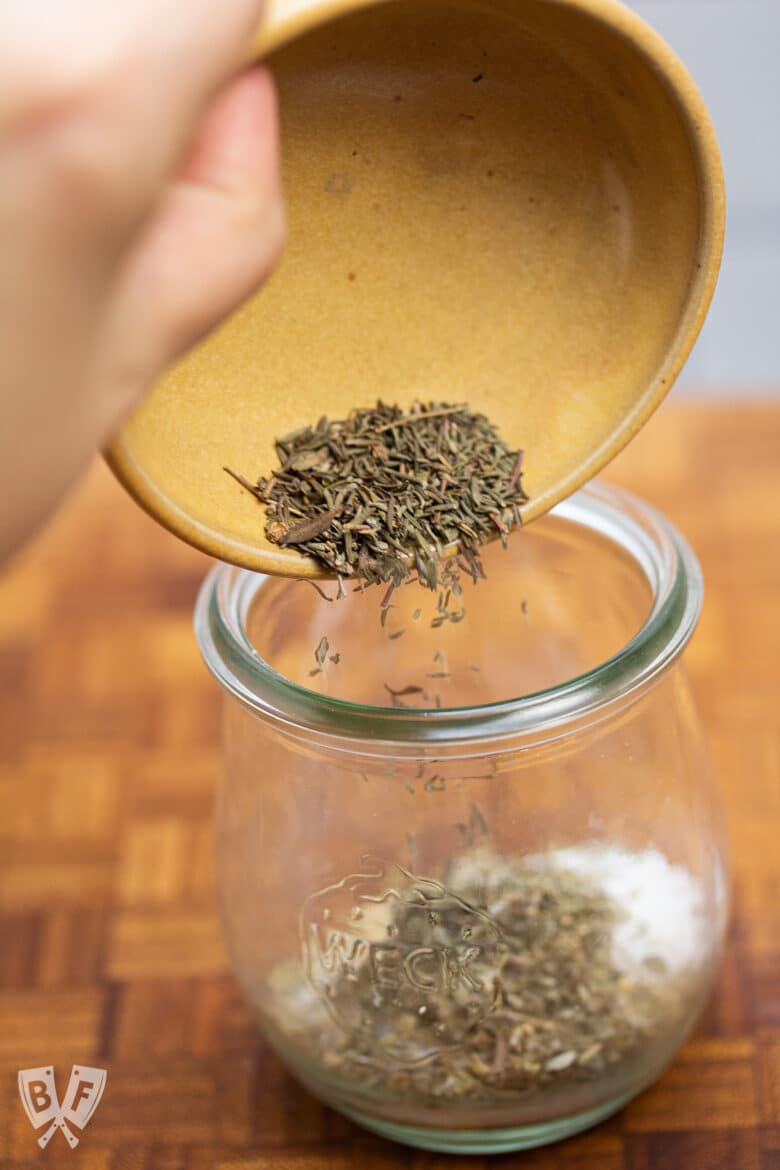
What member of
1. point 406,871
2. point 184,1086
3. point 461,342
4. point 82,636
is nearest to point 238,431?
point 461,342

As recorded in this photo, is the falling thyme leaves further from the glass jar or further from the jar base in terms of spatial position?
the jar base

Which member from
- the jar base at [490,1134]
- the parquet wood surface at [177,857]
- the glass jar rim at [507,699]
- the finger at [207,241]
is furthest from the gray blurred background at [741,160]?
the finger at [207,241]

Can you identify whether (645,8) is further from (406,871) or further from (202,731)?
(406,871)

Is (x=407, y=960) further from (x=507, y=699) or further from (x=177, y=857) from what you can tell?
(x=177, y=857)

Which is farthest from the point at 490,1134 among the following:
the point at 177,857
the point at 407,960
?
the point at 177,857

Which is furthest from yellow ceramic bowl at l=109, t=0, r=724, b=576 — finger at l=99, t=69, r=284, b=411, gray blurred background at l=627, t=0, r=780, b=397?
gray blurred background at l=627, t=0, r=780, b=397

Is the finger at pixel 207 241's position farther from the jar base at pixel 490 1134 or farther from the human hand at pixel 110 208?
the jar base at pixel 490 1134
